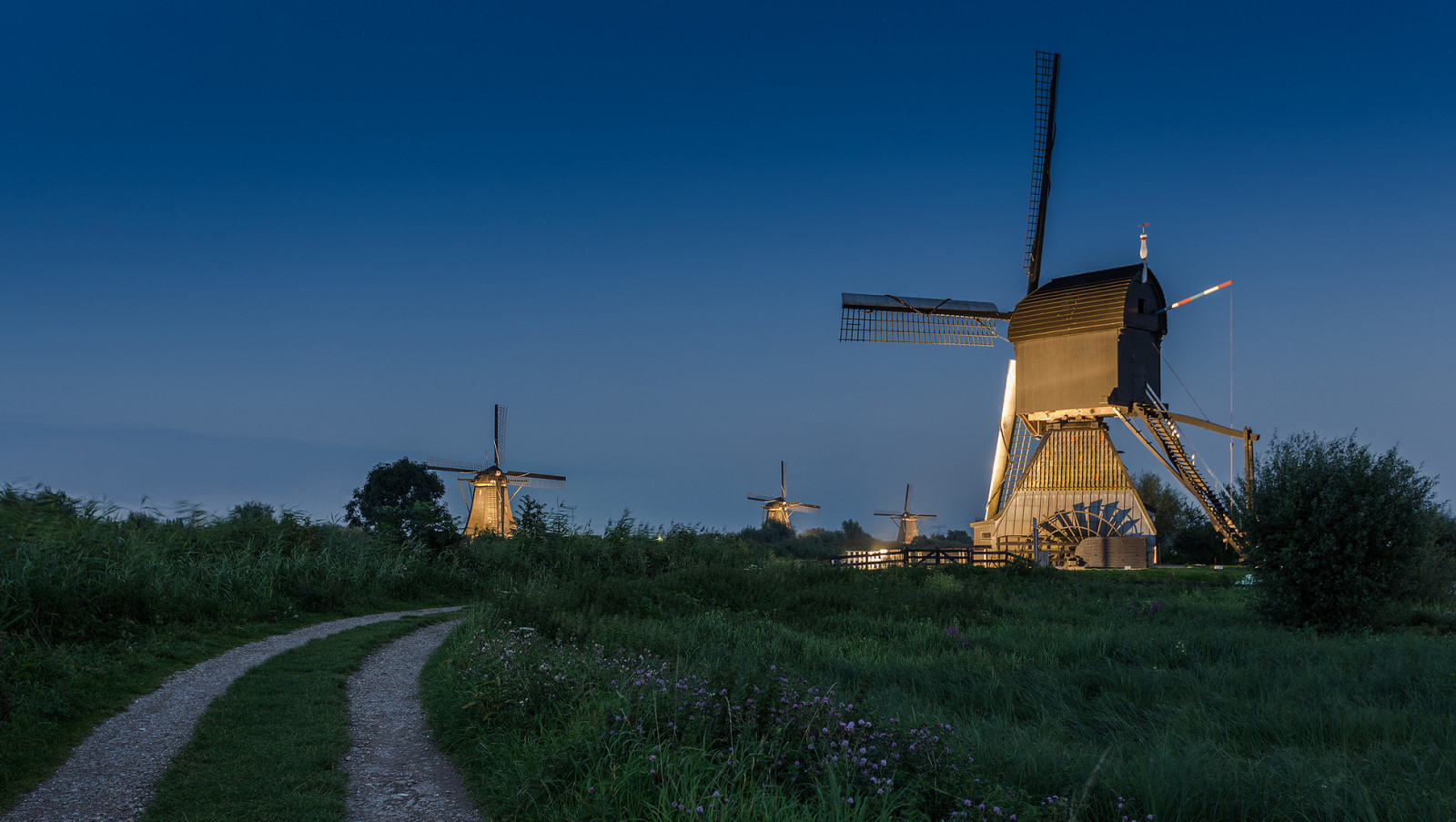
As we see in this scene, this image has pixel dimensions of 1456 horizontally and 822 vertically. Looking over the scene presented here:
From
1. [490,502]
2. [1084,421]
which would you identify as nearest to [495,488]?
[490,502]

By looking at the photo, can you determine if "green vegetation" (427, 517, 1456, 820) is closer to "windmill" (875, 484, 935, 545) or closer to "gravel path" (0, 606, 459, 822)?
"gravel path" (0, 606, 459, 822)

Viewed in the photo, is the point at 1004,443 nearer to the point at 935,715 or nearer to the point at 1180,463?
the point at 1180,463

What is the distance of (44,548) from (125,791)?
342 inches

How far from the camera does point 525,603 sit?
13.2 metres

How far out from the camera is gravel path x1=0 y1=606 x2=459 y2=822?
598 cm

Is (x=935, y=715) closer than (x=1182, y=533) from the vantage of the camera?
Yes

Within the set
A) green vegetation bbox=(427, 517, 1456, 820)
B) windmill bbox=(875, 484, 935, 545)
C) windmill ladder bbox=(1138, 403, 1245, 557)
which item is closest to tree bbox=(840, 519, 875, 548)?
windmill bbox=(875, 484, 935, 545)

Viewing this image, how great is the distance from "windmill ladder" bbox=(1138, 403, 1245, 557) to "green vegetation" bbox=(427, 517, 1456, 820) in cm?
1417

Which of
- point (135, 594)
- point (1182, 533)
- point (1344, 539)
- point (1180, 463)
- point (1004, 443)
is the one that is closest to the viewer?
point (135, 594)

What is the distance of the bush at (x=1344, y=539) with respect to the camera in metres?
16.1

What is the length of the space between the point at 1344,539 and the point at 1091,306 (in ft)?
53.8

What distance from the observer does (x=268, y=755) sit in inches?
284

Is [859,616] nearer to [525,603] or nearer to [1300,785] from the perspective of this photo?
[525,603]

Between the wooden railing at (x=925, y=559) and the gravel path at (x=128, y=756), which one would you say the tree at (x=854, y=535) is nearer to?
the wooden railing at (x=925, y=559)
